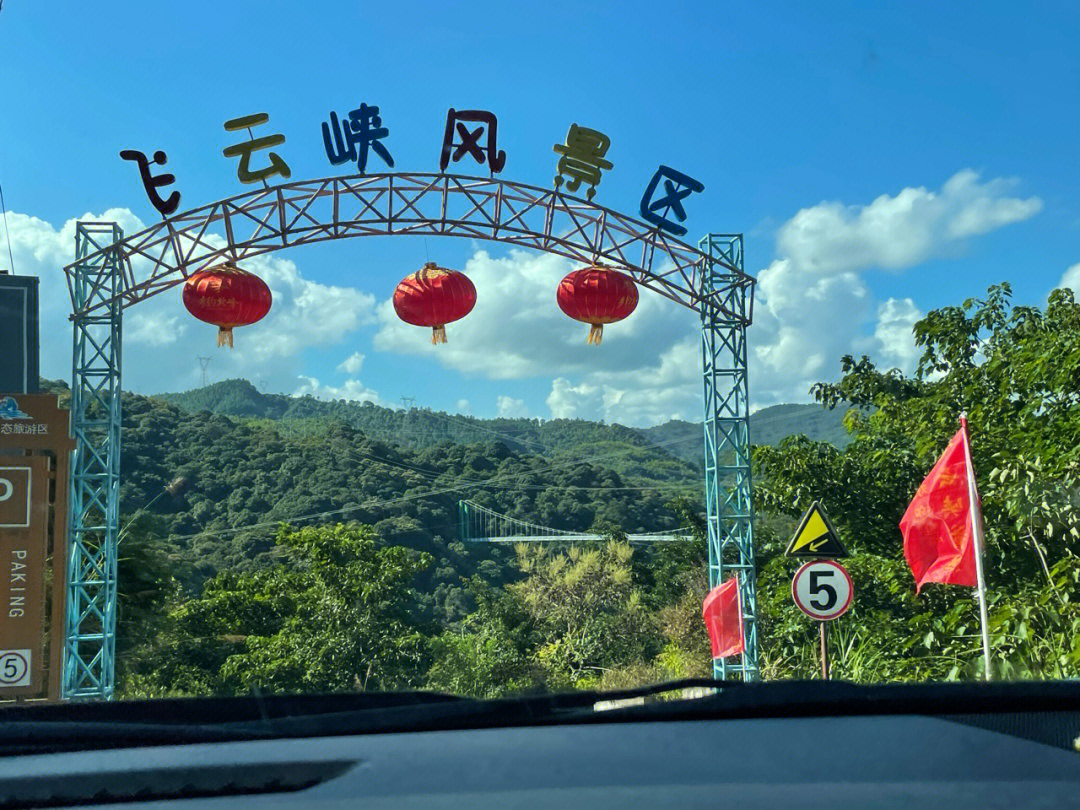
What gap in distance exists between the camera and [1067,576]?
8617 millimetres

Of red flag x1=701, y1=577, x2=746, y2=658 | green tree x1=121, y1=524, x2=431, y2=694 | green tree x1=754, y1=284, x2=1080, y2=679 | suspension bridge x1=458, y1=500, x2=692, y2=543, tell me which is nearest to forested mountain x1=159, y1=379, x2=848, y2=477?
suspension bridge x1=458, y1=500, x2=692, y2=543

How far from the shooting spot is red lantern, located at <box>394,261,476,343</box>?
9523 millimetres

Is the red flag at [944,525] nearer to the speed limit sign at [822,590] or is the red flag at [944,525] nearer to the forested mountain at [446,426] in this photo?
the speed limit sign at [822,590]

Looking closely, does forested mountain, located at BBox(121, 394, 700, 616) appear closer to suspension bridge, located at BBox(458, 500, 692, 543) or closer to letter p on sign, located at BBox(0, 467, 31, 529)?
suspension bridge, located at BBox(458, 500, 692, 543)

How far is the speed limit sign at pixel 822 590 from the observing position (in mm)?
7395

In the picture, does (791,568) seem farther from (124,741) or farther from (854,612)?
(124,741)

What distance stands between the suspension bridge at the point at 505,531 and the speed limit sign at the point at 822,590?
29.0 m

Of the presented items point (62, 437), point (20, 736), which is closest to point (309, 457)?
point (62, 437)

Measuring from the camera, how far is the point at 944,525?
757 cm

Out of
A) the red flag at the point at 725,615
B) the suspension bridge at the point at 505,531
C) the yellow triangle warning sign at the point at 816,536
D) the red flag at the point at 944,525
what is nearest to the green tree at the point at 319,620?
the red flag at the point at 725,615

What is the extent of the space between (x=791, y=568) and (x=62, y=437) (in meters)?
9.26

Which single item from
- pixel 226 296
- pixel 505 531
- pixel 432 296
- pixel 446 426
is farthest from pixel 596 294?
pixel 446 426

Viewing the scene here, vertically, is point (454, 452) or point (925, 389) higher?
point (454, 452)

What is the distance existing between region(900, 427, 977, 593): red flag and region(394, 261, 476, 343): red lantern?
4.14 metres
